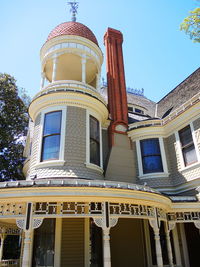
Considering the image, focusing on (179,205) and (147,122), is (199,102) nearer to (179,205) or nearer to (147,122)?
(147,122)

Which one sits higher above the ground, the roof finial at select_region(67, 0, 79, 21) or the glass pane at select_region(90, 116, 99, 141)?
the roof finial at select_region(67, 0, 79, 21)

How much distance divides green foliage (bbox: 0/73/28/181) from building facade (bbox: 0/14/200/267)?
11.0 meters

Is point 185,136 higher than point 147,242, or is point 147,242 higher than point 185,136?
point 185,136

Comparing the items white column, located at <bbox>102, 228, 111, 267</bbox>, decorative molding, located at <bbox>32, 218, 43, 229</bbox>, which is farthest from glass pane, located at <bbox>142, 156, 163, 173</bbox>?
decorative molding, located at <bbox>32, 218, 43, 229</bbox>

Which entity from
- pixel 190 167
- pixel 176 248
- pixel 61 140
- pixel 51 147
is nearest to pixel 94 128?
pixel 61 140

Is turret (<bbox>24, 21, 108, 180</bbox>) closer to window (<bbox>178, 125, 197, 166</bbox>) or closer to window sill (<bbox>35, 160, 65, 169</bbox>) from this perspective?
window sill (<bbox>35, 160, 65, 169</bbox>)

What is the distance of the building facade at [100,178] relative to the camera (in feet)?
23.0

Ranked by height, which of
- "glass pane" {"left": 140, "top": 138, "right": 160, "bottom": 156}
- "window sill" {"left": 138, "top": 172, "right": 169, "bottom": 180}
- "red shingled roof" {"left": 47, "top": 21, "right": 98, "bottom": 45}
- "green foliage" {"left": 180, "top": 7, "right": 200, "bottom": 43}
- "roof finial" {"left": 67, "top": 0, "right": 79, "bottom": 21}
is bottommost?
"window sill" {"left": 138, "top": 172, "right": 169, "bottom": 180}

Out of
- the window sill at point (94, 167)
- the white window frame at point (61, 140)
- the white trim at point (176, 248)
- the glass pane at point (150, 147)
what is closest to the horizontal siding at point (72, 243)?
the window sill at point (94, 167)

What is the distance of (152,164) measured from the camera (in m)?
12.2

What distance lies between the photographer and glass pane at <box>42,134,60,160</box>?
10.2 metres

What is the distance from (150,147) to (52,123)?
18.0 feet

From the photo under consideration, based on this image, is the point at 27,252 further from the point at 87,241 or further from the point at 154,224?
the point at 154,224

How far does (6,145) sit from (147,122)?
17.5m
